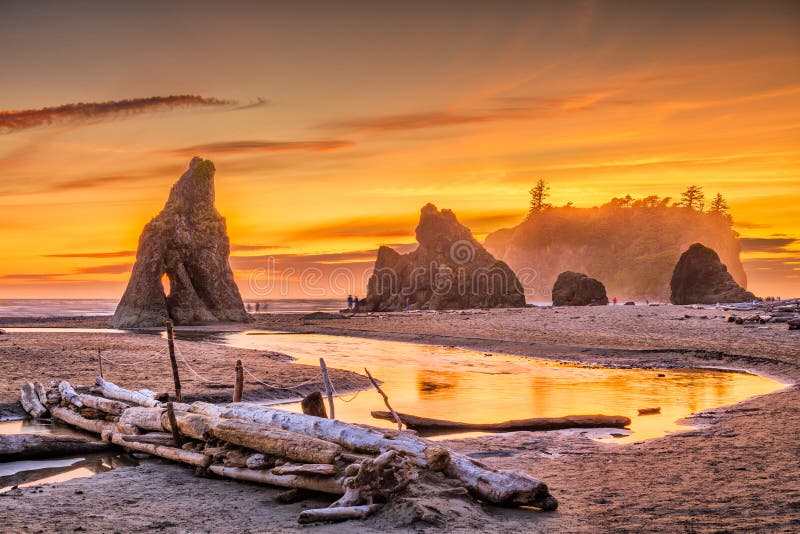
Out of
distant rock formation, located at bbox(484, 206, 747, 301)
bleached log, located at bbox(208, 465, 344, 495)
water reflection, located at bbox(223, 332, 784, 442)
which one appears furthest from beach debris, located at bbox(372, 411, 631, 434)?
distant rock formation, located at bbox(484, 206, 747, 301)

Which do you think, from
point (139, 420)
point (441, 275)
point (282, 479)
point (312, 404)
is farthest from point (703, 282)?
point (282, 479)

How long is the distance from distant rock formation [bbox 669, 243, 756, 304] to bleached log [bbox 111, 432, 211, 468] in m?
61.7

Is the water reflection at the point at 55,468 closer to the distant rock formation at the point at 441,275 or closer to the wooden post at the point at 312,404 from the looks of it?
the wooden post at the point at 312,404

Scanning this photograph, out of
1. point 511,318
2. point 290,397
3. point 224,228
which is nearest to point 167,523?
point 290,397

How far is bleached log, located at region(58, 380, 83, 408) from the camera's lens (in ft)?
51.8

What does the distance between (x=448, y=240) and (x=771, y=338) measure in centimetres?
6865

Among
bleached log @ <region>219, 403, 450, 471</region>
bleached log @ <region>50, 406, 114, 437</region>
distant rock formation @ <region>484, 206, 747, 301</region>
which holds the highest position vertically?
distant rock formation @ <region>484, 206, 747, 301</region>

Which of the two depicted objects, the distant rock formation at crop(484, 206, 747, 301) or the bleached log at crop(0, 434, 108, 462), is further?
the distant rock formation at crop(484, 206, 747, 301)

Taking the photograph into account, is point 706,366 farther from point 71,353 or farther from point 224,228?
point 224,228

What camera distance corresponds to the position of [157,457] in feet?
41.8

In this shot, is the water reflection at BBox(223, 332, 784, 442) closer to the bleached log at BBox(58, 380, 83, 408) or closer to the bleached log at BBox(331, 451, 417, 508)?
the bleached log at BBox(58, 380, 83, 408)

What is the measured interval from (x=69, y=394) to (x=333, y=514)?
1076 cm

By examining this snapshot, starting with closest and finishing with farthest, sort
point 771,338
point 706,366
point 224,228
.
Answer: point 706,366 → point 771,338 → point 224,228

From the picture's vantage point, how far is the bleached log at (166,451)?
11.2 meters
